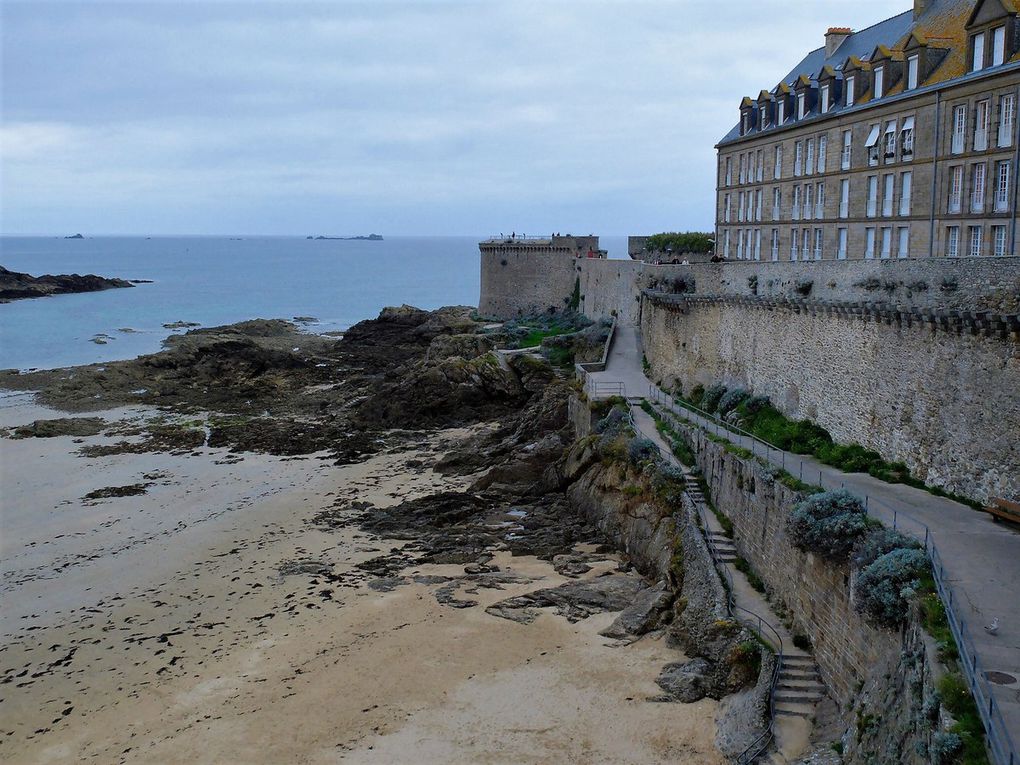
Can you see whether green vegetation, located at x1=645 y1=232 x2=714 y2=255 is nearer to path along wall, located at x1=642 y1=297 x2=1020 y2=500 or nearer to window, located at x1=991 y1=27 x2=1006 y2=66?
path along wall, located at x1=642 y1=297 x2=1020 y2=500

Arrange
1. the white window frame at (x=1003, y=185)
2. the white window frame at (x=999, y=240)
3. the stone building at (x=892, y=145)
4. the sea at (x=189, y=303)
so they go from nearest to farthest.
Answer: the white window frame at (x=1003, y=185) → the white window frame at (x=999, y=240) → the stone building at (x=892, y=145) → the sea at (x=189, y=303)

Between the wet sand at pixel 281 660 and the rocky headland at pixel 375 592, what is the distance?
52 millimetres

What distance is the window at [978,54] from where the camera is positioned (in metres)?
19.2

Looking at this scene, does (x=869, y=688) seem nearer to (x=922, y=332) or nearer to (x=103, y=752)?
(x=922, y=332)

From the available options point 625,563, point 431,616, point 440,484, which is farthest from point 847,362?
point 440,484

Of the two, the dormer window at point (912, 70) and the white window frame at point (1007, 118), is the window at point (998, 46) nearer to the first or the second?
the white window frame at point (1007, 118)

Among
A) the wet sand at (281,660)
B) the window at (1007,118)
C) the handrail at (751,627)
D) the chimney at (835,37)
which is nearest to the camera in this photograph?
the handrail at (751,627)

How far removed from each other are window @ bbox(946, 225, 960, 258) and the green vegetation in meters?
16.6

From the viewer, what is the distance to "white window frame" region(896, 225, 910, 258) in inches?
859

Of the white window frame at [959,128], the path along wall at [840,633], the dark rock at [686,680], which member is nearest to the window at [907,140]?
the white window frame at [959,128]

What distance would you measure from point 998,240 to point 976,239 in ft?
1.96

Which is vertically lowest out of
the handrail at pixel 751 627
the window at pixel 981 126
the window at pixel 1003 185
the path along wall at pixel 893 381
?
the handrail at pixel 751 627

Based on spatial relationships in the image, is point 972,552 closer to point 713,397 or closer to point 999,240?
point 999,240

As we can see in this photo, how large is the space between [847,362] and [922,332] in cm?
253
